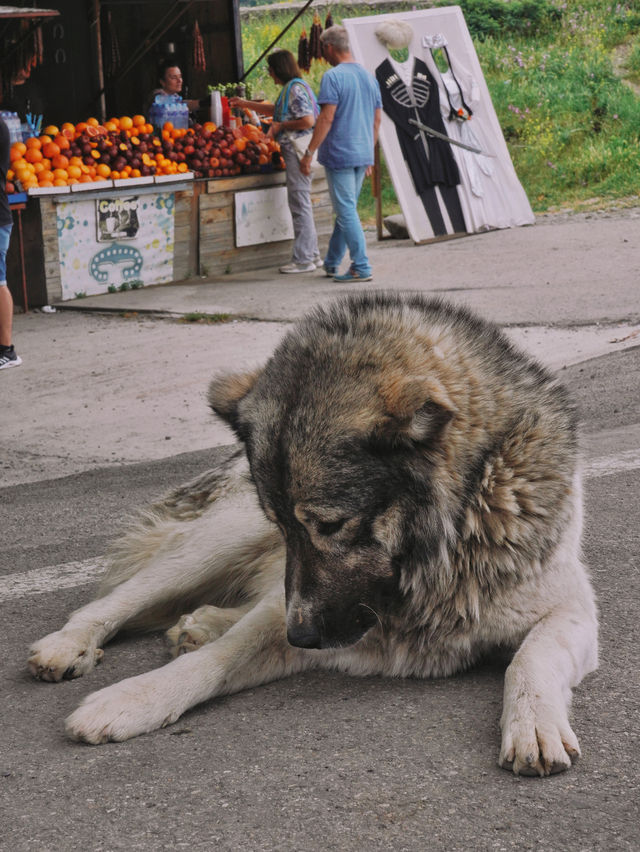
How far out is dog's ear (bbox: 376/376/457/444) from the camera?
3.01 meters

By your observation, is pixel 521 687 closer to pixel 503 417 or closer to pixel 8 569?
pixel 503 417

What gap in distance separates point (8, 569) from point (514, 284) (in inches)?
322

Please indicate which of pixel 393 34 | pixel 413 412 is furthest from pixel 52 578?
pixel 393 34

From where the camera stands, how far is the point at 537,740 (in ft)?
9.29

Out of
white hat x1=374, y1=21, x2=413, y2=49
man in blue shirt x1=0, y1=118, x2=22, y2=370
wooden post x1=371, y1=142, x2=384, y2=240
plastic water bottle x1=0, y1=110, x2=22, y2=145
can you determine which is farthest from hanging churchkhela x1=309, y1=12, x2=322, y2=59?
man in blue shirt x1=0, y1=118, x2=22, y2=370

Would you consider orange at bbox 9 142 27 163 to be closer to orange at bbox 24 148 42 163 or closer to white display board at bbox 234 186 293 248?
orange at bbox 24 148 42 163

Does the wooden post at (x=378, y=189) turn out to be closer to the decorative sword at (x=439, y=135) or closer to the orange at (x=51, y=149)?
the decorative sword at (x=439, y=135)

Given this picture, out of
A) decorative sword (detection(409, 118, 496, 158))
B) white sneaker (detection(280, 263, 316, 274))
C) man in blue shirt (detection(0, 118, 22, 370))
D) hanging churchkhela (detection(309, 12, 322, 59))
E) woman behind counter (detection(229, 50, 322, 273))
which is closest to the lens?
man in blue shirt (detection(0, 118, 22, 370))

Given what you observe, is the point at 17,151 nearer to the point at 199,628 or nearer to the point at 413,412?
the point at 199,628

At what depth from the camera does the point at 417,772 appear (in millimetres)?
2857

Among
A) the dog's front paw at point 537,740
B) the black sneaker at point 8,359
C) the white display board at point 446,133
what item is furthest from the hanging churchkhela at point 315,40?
the dog's front paw at point 537,740

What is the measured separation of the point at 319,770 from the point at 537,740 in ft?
1.89

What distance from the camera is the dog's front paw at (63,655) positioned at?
3.54 meters

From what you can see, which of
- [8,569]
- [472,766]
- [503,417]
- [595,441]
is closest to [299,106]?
[595,441]
